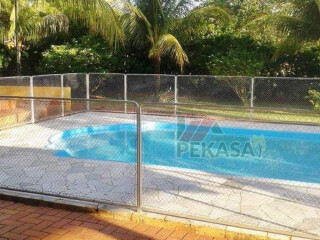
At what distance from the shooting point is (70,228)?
396 cm

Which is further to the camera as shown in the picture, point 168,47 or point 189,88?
point 168,47

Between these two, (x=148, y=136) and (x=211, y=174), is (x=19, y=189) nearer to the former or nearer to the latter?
(x=211, y=174)

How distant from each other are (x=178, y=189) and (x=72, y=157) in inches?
101

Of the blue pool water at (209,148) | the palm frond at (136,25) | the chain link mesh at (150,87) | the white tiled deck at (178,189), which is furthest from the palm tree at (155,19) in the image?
the white tiled deck at (178,189)

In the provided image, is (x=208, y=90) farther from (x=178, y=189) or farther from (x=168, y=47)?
(x=178, y=189)

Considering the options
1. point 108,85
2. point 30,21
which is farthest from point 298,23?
point 30,21

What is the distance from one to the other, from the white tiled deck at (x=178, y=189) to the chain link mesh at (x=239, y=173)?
0.04 feet

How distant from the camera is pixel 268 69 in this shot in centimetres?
1576

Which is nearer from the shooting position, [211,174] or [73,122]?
[211,174]

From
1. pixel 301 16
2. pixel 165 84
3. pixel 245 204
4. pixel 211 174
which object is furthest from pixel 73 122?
pixel 301 16

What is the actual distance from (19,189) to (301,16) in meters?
11.6

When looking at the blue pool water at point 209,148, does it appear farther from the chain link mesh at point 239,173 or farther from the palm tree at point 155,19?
the palm tree at point 155,19

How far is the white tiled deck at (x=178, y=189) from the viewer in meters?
4.29

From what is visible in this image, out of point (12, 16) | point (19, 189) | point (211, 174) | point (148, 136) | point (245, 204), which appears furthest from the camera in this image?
point (12, 16)
